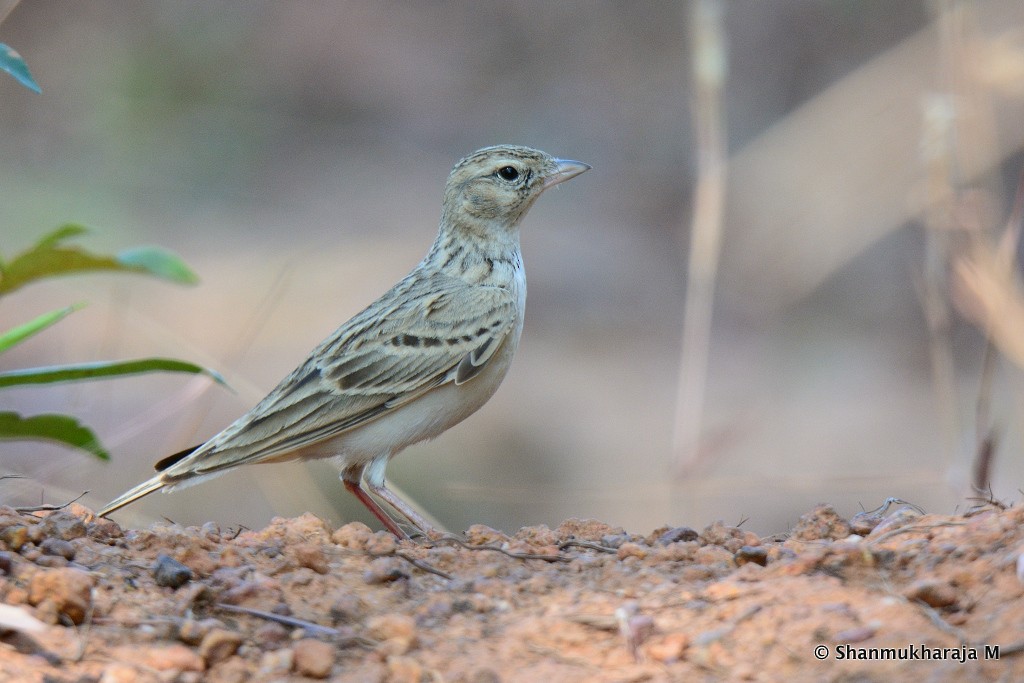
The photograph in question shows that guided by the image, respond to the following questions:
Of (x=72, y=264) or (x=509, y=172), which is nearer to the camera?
(x=72, y=264)

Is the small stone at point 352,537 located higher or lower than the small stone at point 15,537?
higher

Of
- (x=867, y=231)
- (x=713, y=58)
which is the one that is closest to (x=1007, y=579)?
(x=713, y=58)

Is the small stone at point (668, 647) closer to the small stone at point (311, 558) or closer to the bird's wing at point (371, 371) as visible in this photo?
the small stone at point (311, 558)

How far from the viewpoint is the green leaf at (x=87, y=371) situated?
13.6ft

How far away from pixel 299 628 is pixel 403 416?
2.30 metres

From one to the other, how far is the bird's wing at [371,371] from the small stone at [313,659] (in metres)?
2.13

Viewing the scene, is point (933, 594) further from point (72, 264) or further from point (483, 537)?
point (72, 264)

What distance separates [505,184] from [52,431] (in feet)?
8.70

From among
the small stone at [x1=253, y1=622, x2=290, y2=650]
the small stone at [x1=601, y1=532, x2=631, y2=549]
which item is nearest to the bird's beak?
the small stone at [x1=601, y1=532, x2=631, y2=549]

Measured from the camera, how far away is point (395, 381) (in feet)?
17.4

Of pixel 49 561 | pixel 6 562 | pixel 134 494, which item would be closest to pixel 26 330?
pixel 134 494

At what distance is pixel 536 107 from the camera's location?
51.5 feet

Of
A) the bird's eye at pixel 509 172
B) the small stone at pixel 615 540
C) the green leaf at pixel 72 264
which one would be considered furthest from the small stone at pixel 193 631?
the bird's eye at pixel 509 172

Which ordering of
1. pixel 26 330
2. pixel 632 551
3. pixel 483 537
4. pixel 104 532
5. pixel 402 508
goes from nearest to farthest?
pixel 632 551 → pixel 104 532 → pixel 483 537 → pixel 26 330 → pixel 402 508
